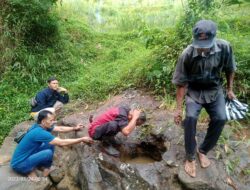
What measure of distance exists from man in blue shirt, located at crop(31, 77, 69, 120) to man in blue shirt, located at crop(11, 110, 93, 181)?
137 cm

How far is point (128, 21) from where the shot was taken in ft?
38.8

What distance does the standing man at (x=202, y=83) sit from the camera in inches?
160

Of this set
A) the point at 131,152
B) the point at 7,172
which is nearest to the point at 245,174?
the point at 131,152

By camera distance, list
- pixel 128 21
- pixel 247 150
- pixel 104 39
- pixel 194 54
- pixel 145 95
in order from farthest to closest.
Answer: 1. pixel 128 21
2. pixel 104 39
3. pixel 145 95
4. pixel 247 150
5. pixel 194 54

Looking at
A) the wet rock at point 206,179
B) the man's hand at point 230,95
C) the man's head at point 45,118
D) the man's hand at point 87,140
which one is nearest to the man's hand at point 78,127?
the man's hand at point 87,140

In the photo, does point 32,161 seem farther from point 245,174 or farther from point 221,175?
point 245,174

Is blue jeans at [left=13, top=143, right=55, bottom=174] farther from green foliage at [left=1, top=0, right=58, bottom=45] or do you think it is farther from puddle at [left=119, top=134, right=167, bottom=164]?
green foliage at [left=1, top=0, right=58, bottom=45]

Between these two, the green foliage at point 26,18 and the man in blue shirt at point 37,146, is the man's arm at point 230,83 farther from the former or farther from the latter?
the green foliage at point 26,18

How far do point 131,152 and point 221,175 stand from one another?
136 centimetres

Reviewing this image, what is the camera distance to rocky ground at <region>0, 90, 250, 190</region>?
15.0 feet

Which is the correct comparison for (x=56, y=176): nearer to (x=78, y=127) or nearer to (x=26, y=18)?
(x=78, y=127)

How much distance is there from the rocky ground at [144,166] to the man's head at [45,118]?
0.68 m

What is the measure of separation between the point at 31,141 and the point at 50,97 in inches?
69.5

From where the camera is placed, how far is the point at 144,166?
4.79m
